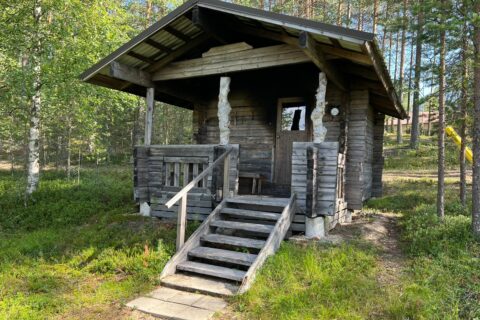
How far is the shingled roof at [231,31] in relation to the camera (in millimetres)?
5918

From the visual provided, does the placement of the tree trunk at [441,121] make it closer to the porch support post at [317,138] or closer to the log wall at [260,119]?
the log wall at [260,119]

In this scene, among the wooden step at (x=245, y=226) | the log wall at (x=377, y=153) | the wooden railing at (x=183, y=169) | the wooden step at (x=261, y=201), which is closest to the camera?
the wooden step at (x=245, y=226)

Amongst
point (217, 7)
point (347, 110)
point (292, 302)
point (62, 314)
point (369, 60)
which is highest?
point (217, 7)

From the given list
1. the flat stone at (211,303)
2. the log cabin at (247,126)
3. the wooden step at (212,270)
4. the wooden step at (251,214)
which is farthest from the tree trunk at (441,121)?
the flat stone at (211,303)

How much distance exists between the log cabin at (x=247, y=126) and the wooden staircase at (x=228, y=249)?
2 cm

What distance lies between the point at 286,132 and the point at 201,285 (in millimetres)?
5162

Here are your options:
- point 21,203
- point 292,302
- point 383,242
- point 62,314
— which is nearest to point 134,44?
point 62,314

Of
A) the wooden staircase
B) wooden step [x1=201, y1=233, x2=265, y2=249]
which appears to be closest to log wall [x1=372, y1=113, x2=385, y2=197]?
the wooden staircase

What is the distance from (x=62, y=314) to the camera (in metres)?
4.56

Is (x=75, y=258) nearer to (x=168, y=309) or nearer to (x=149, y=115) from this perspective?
(x=168, y=309)

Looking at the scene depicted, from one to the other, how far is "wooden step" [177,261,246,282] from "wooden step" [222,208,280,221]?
1.34m

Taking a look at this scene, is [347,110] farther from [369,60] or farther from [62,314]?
[62,314]

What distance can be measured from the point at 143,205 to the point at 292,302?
5528 millimetres

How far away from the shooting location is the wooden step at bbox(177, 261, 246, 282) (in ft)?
17.4
